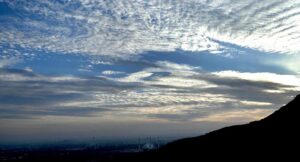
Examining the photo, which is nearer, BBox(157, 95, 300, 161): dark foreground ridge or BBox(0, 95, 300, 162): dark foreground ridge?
BBox(0, 95, 300, 162): dark foreground ridge

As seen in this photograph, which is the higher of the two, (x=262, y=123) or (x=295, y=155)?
(x=262, y=123)

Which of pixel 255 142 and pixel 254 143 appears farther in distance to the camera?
pixel 255 142

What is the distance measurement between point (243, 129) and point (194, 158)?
53.3 ft

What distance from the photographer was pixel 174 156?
338 ft

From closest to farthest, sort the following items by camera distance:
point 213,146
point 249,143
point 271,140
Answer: point 271,140
point 249,143
point 213,146

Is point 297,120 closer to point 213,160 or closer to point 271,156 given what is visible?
Result: point 271,156

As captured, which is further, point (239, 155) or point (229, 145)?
point (229, 145)

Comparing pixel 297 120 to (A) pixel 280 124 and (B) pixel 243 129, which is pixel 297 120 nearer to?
(A) pixel 280 124

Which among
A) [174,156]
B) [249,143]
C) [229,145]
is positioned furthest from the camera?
[174,156]

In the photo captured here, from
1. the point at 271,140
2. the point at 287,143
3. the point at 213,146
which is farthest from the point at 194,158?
the point at 287,143

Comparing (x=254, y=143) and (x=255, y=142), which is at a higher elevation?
(x=255, y=142)

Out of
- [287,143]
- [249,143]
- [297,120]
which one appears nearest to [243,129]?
[249,143]

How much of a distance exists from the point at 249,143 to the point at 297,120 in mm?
11701

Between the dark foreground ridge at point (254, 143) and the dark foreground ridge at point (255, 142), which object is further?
the dark foreground ridge at point (255, 142)
